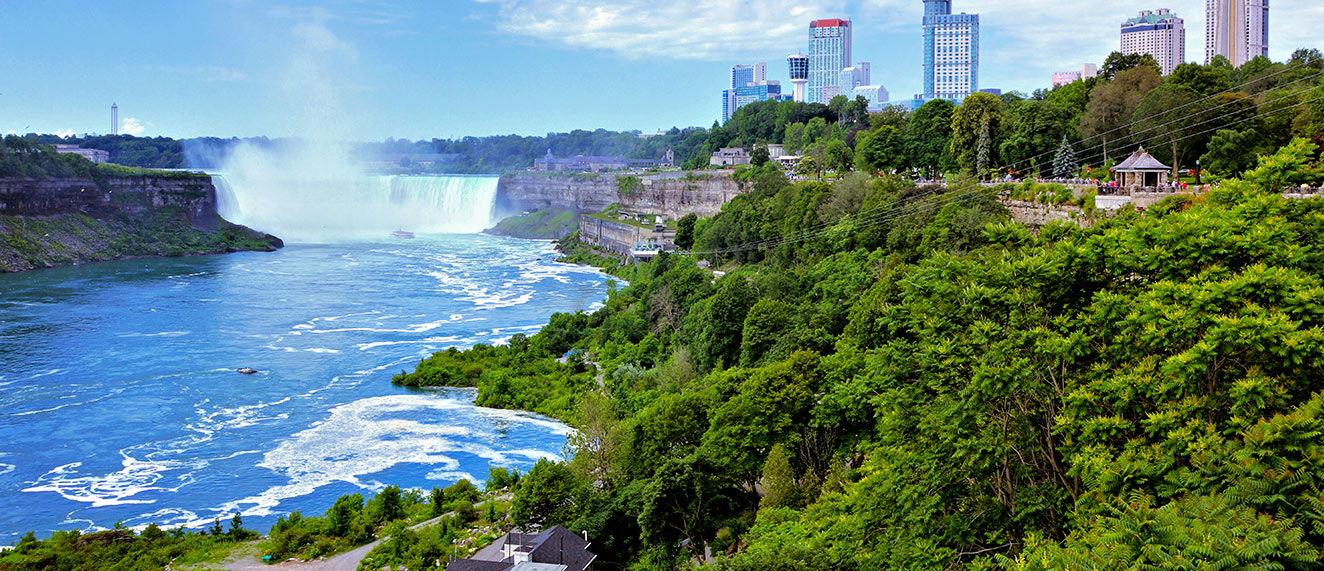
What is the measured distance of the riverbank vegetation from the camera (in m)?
5.94

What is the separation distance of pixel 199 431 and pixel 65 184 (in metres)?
44.2

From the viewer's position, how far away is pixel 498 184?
241 ft

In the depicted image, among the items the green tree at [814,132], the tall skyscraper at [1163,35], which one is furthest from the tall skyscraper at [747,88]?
the green tree at [814,132]

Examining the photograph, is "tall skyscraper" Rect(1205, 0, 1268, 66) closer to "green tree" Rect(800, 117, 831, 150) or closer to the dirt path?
"green tree" Rect(800, 117, 831, 150)

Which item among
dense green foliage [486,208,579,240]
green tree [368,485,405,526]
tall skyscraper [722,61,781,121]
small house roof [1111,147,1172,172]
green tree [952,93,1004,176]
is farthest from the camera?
tall skyscraper [722,61,781,121]

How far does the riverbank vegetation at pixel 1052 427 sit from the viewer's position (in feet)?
19.5

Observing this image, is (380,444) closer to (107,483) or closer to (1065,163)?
(107,483)

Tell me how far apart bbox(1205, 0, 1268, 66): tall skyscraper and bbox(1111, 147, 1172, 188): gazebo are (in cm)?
4847

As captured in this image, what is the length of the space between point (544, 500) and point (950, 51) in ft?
318

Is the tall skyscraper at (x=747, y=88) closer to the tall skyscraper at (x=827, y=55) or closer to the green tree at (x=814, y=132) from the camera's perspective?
the tall skyscraper at (x=827, y=55)

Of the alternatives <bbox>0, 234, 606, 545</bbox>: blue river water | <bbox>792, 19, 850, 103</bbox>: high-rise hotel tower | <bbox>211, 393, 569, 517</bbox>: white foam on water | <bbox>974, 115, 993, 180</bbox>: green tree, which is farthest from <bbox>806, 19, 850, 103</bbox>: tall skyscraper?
<bbox>211, 393, 569, 517</bbox>: white foam on water

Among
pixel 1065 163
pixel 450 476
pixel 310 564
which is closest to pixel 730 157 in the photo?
pixel 1065 163

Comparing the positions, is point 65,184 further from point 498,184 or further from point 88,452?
point 88,452

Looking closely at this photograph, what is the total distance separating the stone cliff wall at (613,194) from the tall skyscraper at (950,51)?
4734 cm
